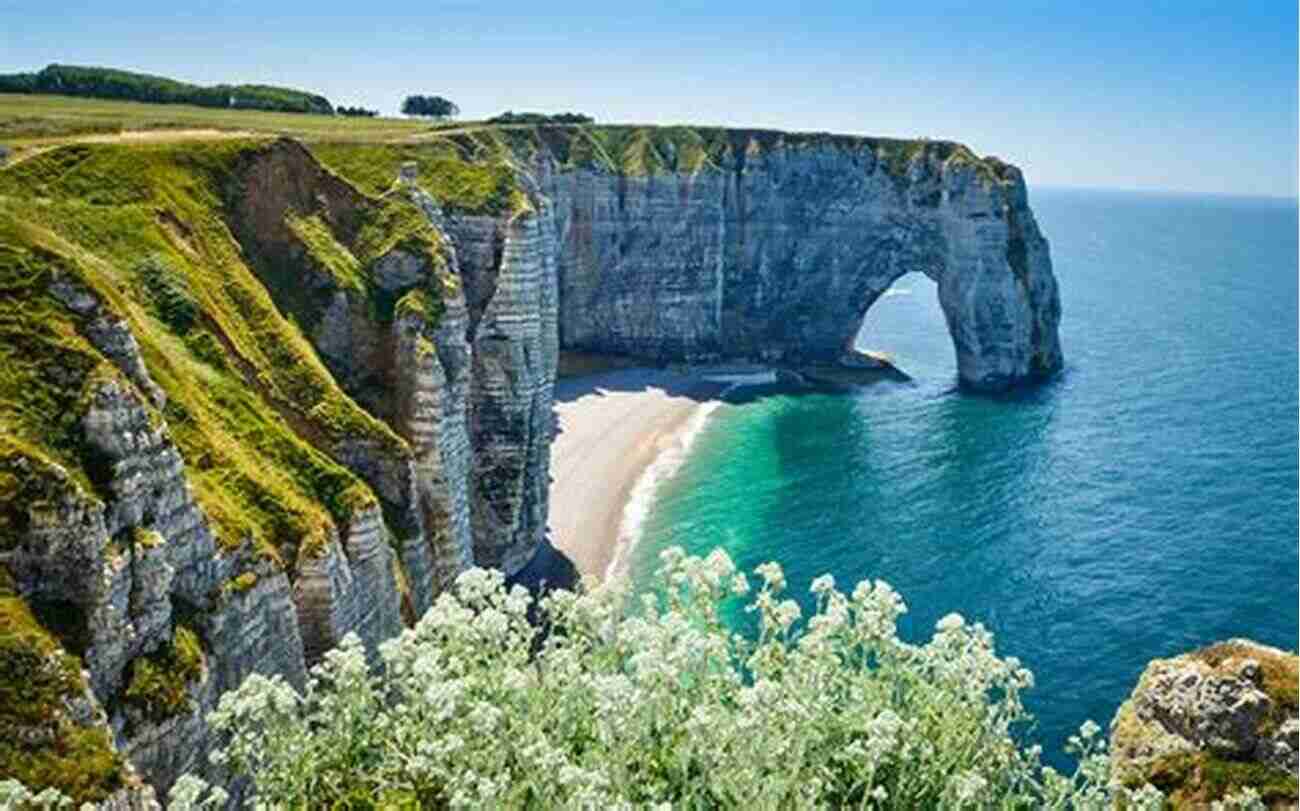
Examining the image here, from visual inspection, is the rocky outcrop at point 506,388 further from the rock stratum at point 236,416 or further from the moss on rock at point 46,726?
the moss on rock at point 46,726

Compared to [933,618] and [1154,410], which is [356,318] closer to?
[933,618]

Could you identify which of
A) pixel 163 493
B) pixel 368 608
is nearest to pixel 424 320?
pixel 368 608

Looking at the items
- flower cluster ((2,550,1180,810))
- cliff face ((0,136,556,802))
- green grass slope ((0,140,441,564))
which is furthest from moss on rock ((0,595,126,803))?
green grass slope ((0,140,441,564))

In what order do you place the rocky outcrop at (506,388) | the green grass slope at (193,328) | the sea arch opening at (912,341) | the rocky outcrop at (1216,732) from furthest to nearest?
the sea arch opening at (912,341) → the rocky outcrop at (506,388) → the green grass slope at (193,328) → the rocky outcrop at (1216,732)

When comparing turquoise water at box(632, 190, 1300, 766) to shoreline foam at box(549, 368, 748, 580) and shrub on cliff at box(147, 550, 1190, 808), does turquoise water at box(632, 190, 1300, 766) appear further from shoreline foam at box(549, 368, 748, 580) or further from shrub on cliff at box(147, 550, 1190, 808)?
shrub on cliff at box(147, 550, 1190, 808)

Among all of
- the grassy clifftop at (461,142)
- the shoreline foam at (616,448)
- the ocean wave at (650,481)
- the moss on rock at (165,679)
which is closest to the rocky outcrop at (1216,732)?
the moss on rock at (165,679)

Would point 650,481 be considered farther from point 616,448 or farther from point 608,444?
point 608,444

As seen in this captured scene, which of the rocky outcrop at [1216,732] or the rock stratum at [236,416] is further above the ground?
the rock stratum at [236,416]
